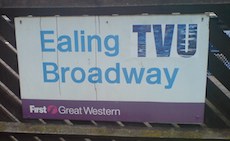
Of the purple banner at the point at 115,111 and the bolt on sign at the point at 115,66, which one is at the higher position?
the bolt on sign at the point at 115,66

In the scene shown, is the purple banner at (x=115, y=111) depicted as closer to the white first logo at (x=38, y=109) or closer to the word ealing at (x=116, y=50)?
the white first logo at (x=38, y=109)

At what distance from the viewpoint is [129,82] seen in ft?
8.47

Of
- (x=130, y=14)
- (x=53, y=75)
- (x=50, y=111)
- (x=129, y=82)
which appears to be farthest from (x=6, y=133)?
(x=130, y=14)

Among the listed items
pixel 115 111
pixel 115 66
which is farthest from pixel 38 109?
pixel 115 66

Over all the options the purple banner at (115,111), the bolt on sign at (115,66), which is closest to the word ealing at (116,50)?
the bolt on sign at (115,66)

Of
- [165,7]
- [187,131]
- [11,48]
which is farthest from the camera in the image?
[11,48]

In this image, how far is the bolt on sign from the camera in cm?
247

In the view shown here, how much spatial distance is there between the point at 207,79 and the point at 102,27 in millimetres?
871

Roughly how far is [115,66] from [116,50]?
0.40 ft

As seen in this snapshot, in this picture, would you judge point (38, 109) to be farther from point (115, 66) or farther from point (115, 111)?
point (115, 66)

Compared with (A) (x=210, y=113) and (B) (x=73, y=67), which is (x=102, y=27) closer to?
(B) (x=73, y=67)

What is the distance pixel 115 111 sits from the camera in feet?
8.68

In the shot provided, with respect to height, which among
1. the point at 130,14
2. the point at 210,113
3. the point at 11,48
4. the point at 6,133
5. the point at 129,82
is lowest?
the point at 6,133

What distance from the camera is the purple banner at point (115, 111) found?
2.57m
